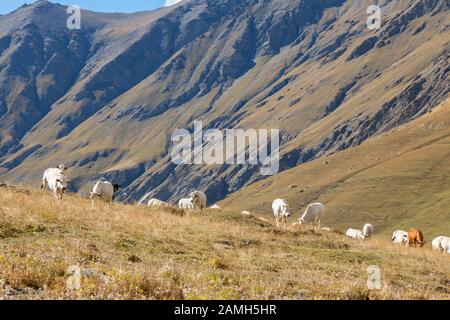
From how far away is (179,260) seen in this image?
18.6m

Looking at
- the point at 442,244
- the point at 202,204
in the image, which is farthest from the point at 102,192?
the point at 442,244

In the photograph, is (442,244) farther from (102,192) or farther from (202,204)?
(102,192)

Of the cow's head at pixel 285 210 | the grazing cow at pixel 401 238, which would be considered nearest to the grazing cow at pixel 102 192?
the cow's head at pixel 285 210

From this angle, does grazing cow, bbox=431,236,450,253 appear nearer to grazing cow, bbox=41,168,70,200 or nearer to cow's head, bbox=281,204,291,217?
cow's head, bbox=281,204,291,217

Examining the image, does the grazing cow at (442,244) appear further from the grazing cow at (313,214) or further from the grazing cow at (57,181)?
the grazing cow at (57,181)

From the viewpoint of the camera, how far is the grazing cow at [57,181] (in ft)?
105

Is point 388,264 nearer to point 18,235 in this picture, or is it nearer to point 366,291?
point 366,291

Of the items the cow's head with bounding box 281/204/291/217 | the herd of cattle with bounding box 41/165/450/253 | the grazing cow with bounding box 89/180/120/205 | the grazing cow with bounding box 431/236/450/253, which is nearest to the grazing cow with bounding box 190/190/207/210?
the herd of cattle with bounding box 41/165/450/253

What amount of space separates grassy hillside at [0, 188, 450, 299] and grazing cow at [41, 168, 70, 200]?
3.73 ft

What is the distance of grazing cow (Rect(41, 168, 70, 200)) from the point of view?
31922 mm

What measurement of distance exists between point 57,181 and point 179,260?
15.8 m
